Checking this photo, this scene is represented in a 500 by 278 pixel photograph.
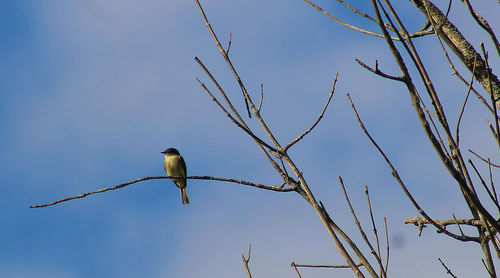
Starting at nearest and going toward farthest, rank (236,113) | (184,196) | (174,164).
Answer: (236,113) → (174,164) → (184,196)

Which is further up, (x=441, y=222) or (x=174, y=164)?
(x=174, y=164)

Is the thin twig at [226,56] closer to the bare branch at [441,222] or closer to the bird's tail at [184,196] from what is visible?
the bare branch at [441,222]

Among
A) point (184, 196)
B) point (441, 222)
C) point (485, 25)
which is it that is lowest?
point (441, 222)

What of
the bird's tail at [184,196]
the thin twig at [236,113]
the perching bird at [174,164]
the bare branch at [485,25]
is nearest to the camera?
the bare branch at [485,25]

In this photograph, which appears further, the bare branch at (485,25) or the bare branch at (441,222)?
the bare branch at (441,222)

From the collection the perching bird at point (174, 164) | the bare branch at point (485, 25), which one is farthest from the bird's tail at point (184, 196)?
the bare branch at point (485, 25)

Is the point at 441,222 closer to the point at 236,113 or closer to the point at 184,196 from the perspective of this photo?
the point at 236,113

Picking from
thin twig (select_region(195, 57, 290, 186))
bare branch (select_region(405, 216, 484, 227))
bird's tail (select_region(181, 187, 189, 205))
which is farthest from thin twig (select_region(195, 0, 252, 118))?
bird's tail (select_region(181, 187, 189, 205))

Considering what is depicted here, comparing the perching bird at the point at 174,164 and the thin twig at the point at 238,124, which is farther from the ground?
the perching bird at the point at 174,164

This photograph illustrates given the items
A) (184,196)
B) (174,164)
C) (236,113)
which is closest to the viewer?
(236,113)

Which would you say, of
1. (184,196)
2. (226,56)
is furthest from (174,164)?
(226,56)

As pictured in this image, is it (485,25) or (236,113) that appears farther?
(236,113)

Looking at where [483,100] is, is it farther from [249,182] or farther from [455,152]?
[249,182]

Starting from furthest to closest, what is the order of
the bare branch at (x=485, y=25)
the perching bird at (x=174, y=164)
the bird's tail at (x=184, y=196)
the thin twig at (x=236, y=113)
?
1. the bird's tail at (x=184, y=196)
2. the perching bird at (x=174, y=164)
3. the thin twig at (x=236, y=113)
4. the bare branch at (x=485, y=25)
